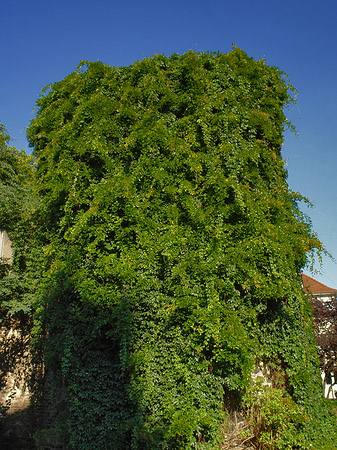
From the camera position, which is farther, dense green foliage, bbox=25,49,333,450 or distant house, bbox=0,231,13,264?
distant house, bbox=0,231,13,264

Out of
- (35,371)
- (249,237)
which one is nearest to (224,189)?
(249,237)

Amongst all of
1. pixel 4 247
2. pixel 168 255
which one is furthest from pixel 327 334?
pixel 4 247

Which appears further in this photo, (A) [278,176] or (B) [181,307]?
(A) [278,176]

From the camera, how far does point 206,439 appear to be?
6023mm

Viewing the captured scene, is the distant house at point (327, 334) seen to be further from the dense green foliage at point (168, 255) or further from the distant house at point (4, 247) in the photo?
the distant house at point (4, 247)

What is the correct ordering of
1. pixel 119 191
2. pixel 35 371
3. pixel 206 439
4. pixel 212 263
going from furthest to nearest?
pixel 35 371 → pixel 119 191 → pixel 212 263 → pixel 206 439

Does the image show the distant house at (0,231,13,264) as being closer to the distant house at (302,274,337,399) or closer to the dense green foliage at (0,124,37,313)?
the dense green foliage at (0,124,37,313)

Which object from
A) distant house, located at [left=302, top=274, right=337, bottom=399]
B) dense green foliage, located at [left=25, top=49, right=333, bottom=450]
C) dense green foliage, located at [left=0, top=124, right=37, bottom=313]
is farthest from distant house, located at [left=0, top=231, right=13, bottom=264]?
distant house, located at [left=302, top=274, right=337, bottom=399]

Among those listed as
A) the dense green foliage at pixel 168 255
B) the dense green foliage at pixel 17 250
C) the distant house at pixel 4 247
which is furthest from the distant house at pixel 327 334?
the distant house at pixel 4 247

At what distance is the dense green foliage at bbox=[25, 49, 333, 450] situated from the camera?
20.3 ft

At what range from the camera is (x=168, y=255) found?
21.8 feet

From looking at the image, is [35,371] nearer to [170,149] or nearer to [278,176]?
[170,149]

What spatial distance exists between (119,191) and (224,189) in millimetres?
2126

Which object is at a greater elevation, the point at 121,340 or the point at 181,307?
the point at 181,307
